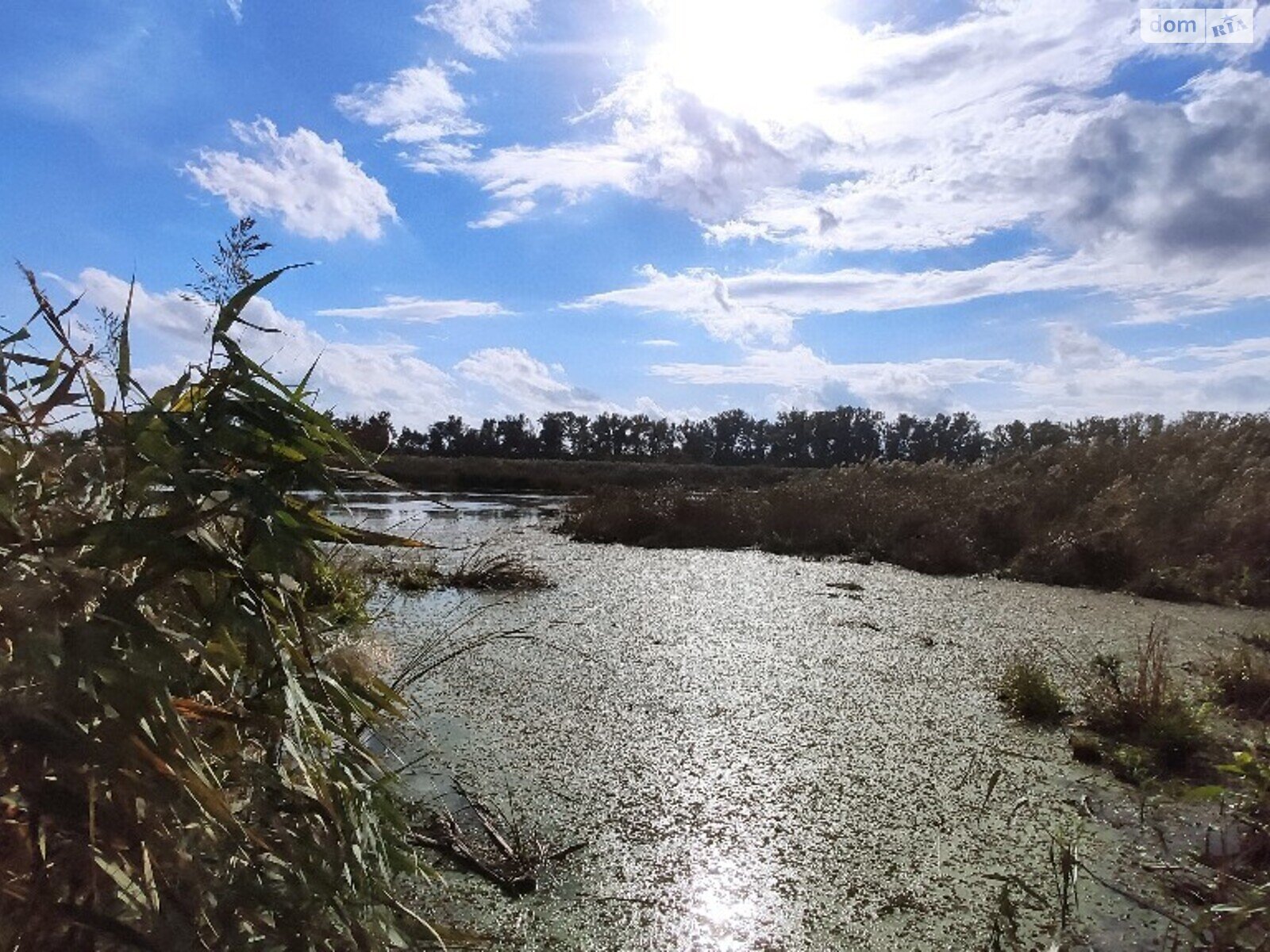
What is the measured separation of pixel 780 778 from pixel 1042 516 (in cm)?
549

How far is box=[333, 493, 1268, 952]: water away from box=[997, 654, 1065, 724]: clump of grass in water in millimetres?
99

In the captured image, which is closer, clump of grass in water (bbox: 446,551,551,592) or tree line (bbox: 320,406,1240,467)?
clump of grass in water (bbox: 446,551,551,592)

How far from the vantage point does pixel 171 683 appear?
A: 786 millimetres

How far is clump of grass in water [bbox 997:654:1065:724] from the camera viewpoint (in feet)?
10.1

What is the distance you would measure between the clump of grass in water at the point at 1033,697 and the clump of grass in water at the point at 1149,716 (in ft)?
0.31

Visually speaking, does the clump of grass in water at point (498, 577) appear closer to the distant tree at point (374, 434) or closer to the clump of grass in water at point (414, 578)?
the clump of grass in water at point (414, 578)

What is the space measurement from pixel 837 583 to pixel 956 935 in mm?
4366

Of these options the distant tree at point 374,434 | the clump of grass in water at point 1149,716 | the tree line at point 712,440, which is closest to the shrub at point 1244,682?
the clump of grass in water at point 1149,716

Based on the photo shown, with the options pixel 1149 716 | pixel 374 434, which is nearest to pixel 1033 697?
pixel 1149 716

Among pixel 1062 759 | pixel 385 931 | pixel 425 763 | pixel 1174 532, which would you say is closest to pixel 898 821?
pixel 1062 759

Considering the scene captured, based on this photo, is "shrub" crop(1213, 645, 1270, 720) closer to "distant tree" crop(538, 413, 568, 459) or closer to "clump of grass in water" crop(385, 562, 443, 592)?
"clump of grass in water" crop(385, 562, 443, 592)

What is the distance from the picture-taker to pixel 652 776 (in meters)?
2.46

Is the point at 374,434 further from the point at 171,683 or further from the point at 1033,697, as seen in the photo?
the point at 1033,697

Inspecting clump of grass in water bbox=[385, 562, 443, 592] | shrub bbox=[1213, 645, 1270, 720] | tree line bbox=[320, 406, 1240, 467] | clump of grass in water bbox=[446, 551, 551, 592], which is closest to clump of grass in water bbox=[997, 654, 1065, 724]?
shrub bbox=[1213, 645, 1270, 720]
